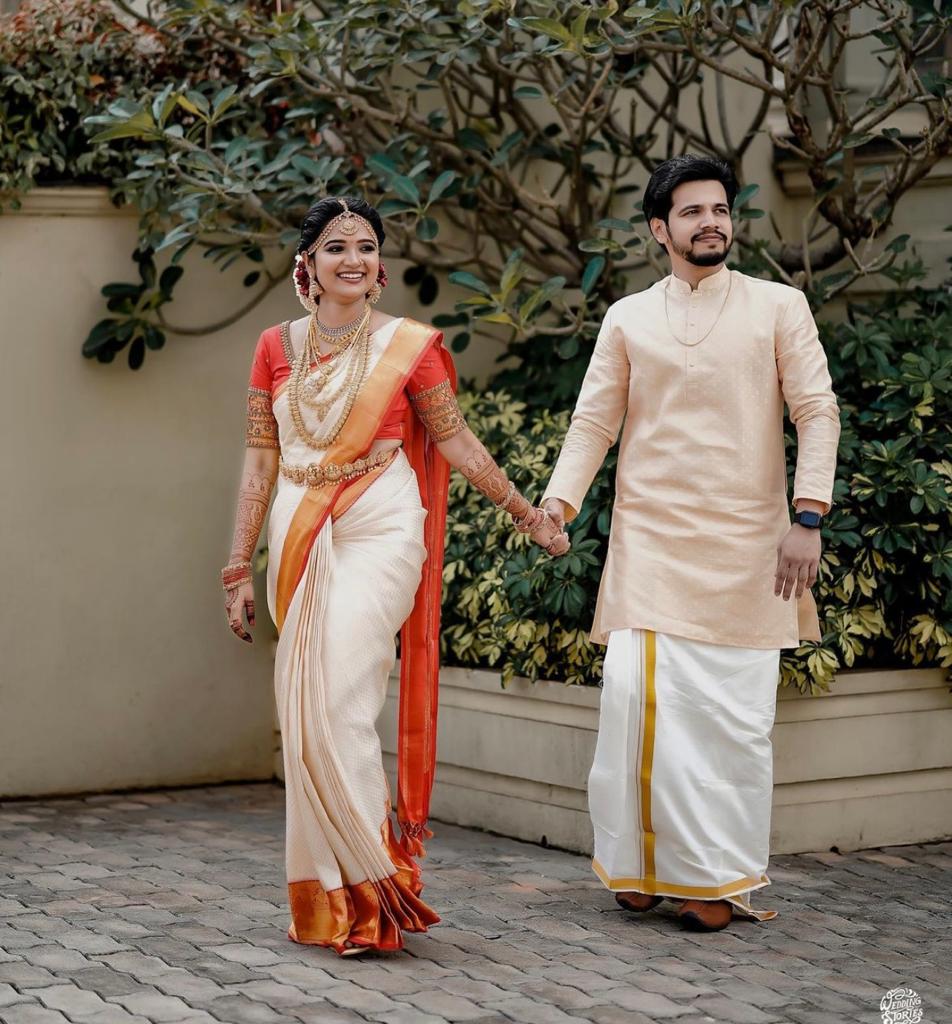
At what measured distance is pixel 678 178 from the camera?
4949mm

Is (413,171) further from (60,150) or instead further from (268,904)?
(268,904)

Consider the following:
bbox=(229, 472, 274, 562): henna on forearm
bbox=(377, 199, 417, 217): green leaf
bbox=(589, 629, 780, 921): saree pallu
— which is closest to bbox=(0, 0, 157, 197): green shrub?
bbox=(377, 199, 417, 217): green leaf

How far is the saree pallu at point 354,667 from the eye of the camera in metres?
4.53

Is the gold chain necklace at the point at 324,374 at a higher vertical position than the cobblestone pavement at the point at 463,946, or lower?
higher

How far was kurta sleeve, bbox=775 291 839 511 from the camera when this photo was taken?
4.84 metres

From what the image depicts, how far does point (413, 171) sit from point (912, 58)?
1854 mm

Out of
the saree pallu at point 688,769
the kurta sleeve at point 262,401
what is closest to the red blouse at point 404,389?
the kurta sleeve at point 262,401

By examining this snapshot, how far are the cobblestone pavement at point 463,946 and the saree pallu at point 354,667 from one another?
20cm

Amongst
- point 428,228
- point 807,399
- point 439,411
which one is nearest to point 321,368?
point 439,411

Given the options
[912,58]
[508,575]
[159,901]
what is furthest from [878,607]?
[159,901]

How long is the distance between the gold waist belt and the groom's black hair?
1091 mm

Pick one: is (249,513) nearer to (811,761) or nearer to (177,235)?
(177,235)

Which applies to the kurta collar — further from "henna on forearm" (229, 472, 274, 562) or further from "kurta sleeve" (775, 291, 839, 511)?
"henna on forearm" (229, 472, 274, 562)
